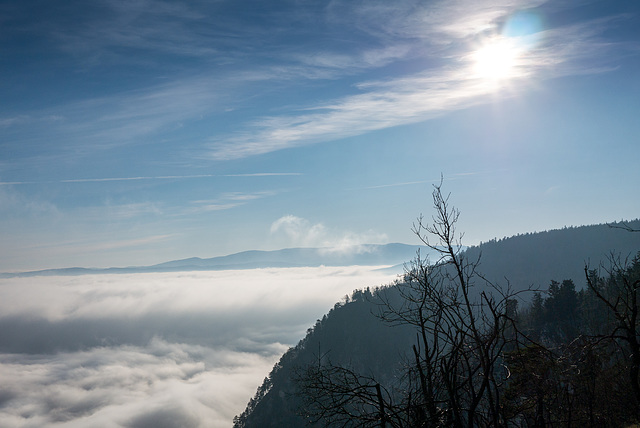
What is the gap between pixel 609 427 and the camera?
11273mm

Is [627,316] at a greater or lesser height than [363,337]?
greater

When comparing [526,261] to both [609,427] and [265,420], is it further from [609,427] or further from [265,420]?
[609,427]

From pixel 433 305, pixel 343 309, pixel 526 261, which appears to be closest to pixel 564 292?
pixel 433 305

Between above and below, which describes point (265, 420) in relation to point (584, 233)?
below

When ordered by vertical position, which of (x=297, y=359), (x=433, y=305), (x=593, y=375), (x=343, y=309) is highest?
(x=433, y=305)

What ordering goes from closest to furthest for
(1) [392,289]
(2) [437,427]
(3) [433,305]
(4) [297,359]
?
(2) [437,427] < (3) [433,305] < (4) [297,359] < (1) [392,289]

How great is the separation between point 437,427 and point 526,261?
195226mm

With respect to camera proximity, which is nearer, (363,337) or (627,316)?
(627,316)

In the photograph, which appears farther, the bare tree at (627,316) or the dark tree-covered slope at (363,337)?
the dark tree-covered slope at (363,337)

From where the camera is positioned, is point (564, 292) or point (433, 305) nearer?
point (433, 305)

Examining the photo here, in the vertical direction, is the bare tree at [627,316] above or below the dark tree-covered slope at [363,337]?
above

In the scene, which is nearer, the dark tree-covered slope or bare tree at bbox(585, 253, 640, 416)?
bare tree at bbox(585, 253, 640, 416)

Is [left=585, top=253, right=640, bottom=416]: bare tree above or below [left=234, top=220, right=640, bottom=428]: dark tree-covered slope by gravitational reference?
above

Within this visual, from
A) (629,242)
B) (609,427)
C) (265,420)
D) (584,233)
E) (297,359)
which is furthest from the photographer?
(584,233)
